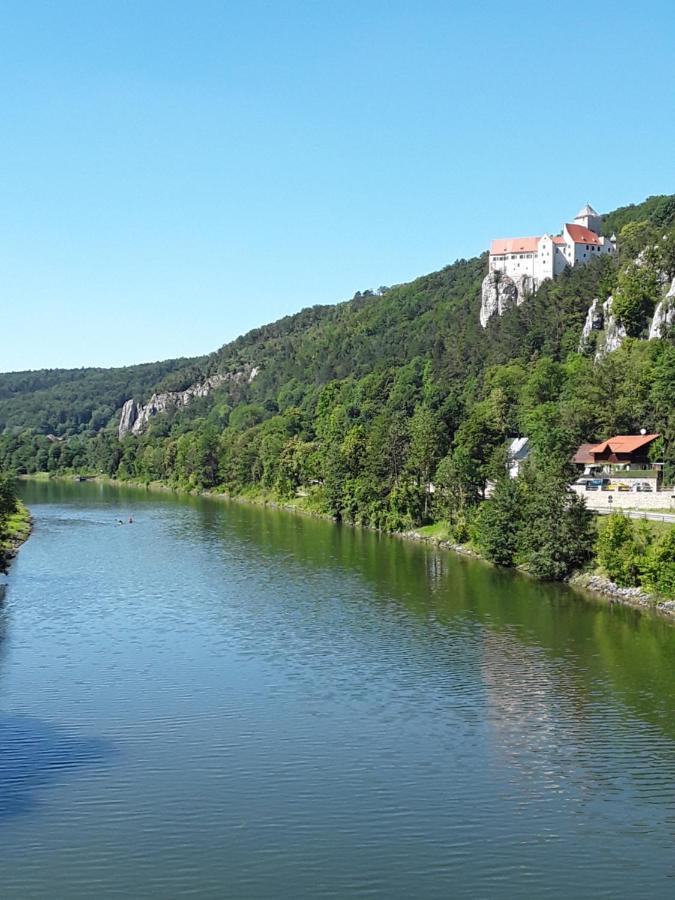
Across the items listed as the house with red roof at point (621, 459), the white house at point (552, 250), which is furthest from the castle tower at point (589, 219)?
the house with red roof at point (621, 459)

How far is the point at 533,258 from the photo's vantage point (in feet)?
428

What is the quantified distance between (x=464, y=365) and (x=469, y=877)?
9847cm

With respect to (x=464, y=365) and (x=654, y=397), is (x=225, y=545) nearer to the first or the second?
(x=654, y=397)

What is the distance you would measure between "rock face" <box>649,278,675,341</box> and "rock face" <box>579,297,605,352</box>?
11.2 meters

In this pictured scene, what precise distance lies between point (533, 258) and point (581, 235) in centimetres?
711

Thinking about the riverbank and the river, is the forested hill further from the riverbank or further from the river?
the river

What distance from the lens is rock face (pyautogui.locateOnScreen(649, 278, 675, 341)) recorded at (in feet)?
267

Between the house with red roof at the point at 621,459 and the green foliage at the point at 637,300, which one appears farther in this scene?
the green foliage at the point at 637,300

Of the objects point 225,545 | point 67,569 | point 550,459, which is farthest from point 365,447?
point 67,569

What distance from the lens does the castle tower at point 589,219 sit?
433 ft

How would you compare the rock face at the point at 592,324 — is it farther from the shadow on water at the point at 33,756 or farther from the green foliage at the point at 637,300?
the shadow on water at the point at 33,756

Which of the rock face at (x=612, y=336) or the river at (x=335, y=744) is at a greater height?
the rock face at (x=612, y=336)

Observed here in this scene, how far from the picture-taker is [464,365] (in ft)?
370

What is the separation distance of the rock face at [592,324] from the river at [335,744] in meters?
56.2
